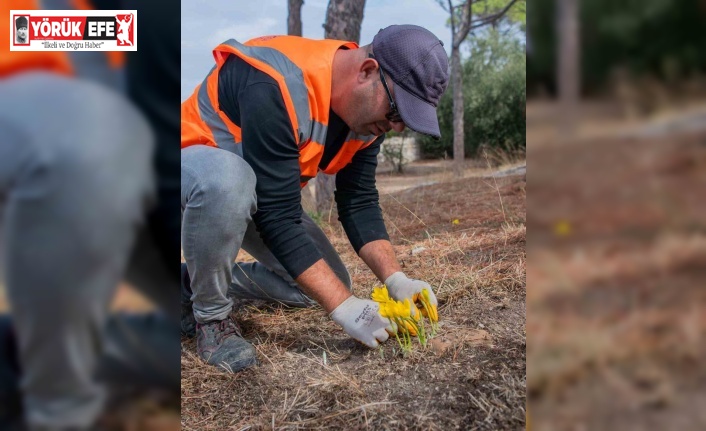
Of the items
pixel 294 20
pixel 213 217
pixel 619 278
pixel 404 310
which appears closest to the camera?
pixel 619 278

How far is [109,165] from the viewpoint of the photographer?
25.1 inches

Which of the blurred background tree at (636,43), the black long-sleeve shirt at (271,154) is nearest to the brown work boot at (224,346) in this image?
the black long-sleeve shirt at (271,154)

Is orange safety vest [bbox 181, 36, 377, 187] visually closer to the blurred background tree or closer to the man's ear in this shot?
the man's ear

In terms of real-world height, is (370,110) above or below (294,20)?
below

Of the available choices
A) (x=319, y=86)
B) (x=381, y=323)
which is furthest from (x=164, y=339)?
(x=319, y=86)

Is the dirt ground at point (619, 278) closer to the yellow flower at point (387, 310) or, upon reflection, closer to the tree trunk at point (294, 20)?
the yellow flower at point (387, 310)

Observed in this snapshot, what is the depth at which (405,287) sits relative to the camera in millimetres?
1563

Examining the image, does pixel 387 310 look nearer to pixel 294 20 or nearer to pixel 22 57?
pixel 22 57

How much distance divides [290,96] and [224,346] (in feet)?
2.22

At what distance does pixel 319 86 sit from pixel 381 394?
758 millimetres

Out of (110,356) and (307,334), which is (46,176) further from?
(307,334)

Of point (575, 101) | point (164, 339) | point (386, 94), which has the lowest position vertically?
point (164, 339)

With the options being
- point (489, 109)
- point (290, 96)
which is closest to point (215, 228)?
point (290, 96)

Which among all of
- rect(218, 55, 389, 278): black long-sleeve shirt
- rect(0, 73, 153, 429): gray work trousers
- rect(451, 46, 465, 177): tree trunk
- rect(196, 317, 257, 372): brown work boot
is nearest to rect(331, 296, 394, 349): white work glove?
rect(218, 55, 389, 278): black long-sleeve shirt
